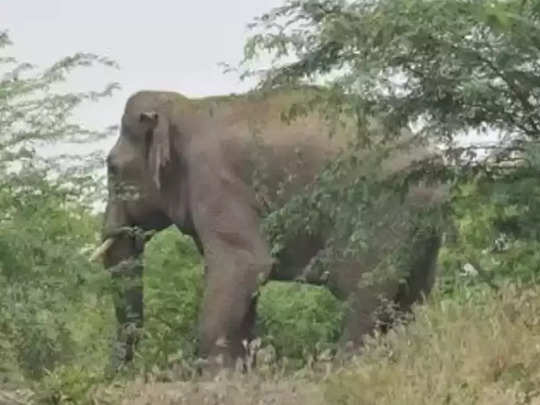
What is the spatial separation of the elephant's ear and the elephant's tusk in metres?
0.59

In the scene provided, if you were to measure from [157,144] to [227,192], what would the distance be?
0.78 metres

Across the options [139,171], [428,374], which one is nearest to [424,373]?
[428,374]

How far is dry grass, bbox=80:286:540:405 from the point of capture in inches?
323

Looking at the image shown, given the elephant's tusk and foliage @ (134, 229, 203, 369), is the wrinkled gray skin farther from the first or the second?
foliage @ (134, 229, 203, 369)

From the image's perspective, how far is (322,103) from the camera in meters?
9.85

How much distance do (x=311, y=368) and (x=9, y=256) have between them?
2.37 meters

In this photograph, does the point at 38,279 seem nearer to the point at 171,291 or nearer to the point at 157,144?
the point at 157,144

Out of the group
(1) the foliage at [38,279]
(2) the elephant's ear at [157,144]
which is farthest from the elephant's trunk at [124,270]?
(1) the foliage at [38,279]

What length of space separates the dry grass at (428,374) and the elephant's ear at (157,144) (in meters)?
4.32

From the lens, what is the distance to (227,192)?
1318cm

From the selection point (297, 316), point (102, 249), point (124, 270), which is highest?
point (102, 249)

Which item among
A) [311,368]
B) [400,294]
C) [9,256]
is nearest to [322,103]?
[311,368]

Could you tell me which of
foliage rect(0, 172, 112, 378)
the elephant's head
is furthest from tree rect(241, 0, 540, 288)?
the elephant's head

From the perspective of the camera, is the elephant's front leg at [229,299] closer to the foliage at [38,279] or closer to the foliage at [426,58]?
the foliage at [38,279]
